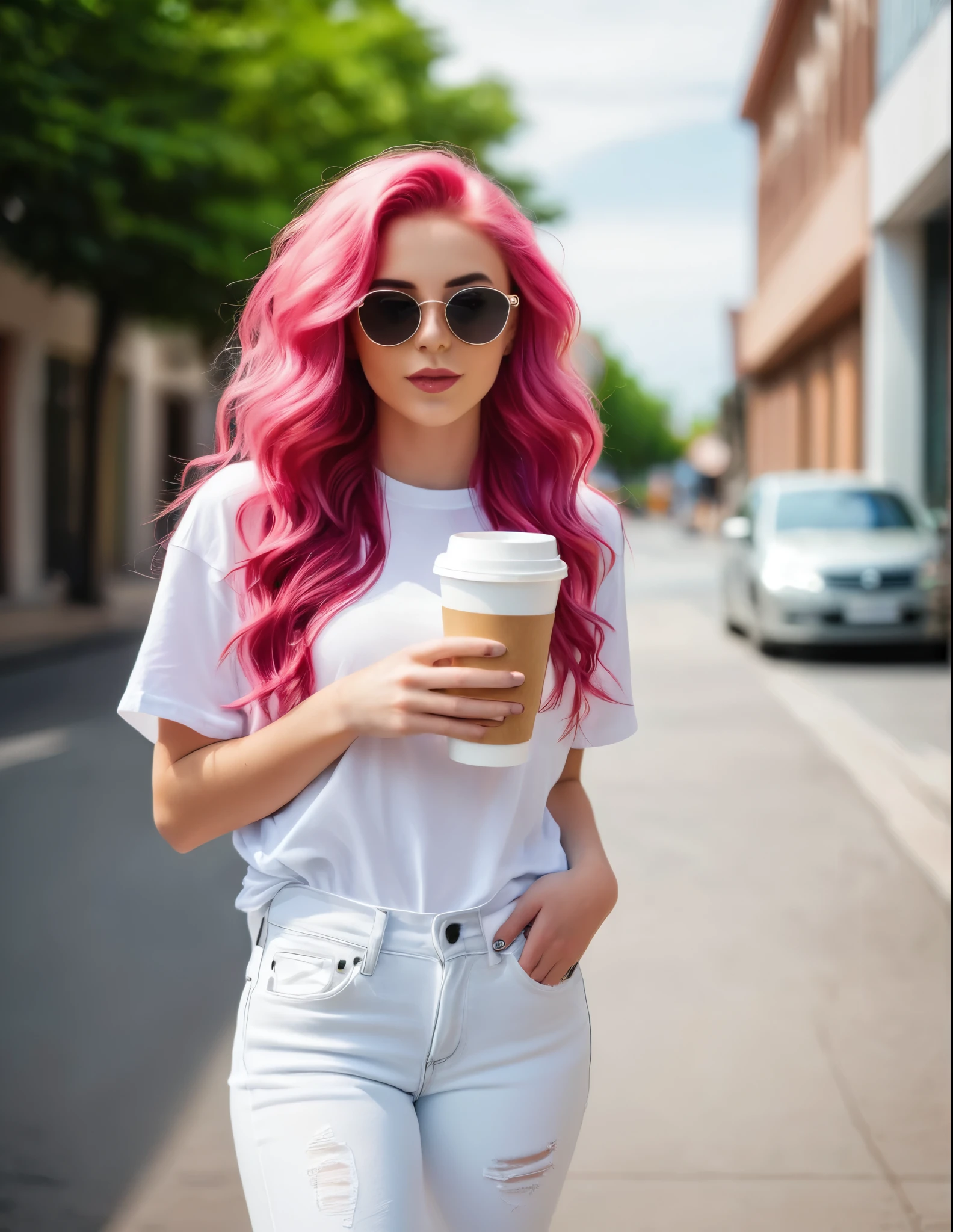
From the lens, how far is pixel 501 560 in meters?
1.45

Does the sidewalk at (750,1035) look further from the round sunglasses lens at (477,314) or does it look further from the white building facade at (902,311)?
the white building facade at (902,311)

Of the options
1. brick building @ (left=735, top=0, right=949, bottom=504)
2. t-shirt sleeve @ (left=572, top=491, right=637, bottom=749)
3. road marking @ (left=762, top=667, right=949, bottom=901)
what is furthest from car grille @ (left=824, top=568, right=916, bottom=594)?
t-shirt sleeve @ (left=572, top=491, right=637, bottom=749)

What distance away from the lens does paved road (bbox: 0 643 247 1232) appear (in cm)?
325

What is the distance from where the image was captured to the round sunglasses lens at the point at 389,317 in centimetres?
167

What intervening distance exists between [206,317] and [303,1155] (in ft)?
59.8

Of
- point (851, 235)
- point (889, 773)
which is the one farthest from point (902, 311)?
point (889, 773)

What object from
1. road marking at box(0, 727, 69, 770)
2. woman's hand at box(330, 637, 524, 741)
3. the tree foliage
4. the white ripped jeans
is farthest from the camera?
the tree foliage

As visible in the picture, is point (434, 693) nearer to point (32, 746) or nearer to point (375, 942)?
point (375, 942)

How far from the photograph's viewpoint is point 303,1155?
153 cm

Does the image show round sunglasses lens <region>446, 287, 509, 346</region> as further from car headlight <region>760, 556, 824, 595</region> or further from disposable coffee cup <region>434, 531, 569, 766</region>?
car headlight <region>760, 556, 824, 595</region>

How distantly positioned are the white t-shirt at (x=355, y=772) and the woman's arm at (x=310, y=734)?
0.14ft

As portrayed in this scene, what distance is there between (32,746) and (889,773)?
5.08m

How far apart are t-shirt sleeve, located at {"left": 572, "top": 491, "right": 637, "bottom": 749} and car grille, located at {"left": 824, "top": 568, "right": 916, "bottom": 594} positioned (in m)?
10.3

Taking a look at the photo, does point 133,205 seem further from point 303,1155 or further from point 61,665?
point 303,1155
